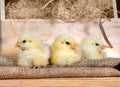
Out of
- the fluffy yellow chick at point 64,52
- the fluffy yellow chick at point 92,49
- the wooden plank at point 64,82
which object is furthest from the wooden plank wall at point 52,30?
the wooden plank at point 64,82

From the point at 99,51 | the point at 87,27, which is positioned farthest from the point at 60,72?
the point at 87,27

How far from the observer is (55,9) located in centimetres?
143

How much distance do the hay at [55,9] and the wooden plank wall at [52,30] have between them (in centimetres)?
3

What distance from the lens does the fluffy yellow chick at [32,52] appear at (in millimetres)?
997

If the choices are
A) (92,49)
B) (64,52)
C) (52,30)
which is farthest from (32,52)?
(52,30)

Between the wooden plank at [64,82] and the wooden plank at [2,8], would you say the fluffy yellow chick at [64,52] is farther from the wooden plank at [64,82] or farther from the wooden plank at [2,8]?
the wooden plank at [2,8]

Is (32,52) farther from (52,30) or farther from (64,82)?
(52,30)

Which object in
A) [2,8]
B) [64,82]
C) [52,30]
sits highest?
[2,8]

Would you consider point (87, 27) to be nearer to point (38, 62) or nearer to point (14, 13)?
point (14, 13)

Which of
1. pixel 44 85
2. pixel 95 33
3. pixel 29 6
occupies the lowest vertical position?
pixel 44 85

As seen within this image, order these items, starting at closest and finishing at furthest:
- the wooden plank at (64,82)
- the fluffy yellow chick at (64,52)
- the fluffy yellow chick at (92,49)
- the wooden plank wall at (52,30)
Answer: the wooden plank at (64,82) < the fluffy yellow chick at (64,52) < the fluffy yellow chick at (92,49) < the wooden plank wall at (52,30)

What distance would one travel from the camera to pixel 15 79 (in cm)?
92

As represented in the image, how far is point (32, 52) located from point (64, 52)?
111mm

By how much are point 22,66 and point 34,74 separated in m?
0.09
